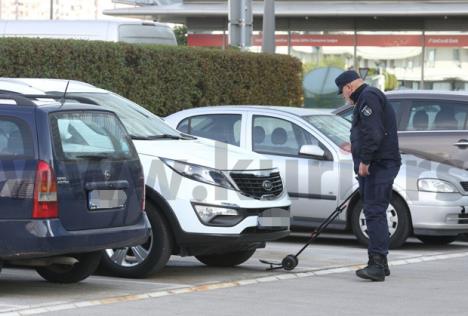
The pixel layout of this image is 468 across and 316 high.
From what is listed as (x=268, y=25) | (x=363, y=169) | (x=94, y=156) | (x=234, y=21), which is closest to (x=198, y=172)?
(x=94, y=156)

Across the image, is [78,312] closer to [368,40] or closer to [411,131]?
[411,131]

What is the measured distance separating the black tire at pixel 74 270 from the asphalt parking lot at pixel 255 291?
0.08m

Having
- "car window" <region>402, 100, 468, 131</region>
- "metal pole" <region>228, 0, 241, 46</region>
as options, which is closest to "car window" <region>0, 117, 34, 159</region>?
"car window" <region>402, 100, 468, 131</region>

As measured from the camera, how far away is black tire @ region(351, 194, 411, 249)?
12797mm

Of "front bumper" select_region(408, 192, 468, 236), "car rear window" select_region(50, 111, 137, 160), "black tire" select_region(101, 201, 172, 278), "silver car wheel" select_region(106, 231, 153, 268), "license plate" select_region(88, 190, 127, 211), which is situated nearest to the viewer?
"car rear window" select_region(50, 111, 137, 160)

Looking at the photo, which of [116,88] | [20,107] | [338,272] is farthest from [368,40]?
[20,107]

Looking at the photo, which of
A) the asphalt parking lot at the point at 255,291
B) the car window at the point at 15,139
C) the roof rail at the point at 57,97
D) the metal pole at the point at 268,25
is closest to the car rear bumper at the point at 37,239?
the asphalt parking lot at the point at 255,291

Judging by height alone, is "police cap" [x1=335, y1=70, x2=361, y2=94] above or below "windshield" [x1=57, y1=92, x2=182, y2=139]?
above

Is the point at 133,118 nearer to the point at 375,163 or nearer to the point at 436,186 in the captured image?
the point at 375,163

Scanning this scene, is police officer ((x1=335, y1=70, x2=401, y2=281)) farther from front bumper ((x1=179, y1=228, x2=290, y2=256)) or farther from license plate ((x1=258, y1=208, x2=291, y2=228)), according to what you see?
front bumper ((x1=179, y1=228, x2=290, y2=256))

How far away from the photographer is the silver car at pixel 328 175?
12.8m

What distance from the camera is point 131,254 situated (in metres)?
10.4

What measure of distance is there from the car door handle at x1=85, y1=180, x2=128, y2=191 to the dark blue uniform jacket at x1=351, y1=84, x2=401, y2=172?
222 cm

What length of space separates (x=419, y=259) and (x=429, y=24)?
20.9 metres
